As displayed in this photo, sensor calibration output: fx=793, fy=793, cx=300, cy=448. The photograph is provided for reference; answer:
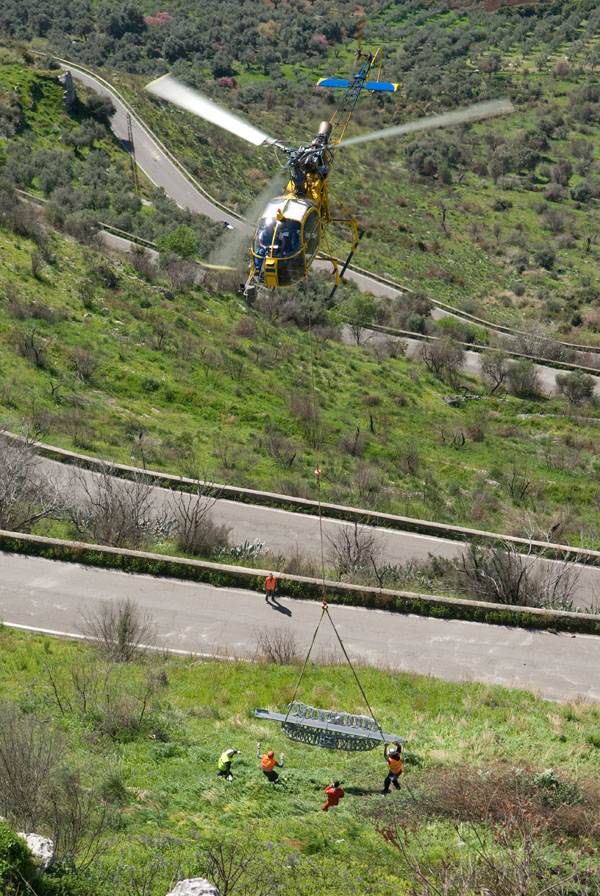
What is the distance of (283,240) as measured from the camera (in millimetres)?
18984

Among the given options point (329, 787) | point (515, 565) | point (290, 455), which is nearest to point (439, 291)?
point (290, 455)

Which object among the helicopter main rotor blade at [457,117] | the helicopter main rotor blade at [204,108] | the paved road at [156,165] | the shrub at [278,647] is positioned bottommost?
the shrub at [278,647]

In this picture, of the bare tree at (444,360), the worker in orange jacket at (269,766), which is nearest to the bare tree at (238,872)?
the worker in orange jacket at (269,766)

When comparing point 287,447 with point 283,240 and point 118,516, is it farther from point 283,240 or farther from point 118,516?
point 283,240

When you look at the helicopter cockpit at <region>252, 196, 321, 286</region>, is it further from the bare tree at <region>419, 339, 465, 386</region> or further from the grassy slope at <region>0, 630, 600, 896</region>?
the bare tree at <region>419, 339, 465, 386</region>

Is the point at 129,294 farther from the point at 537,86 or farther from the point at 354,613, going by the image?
the point at 537,86

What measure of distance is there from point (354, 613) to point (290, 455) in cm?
992

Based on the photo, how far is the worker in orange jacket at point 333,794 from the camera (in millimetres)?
11625

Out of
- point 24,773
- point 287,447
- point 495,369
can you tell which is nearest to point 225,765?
point 24,773

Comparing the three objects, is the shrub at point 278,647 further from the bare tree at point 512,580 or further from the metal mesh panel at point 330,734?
the bare tree at point 512,580

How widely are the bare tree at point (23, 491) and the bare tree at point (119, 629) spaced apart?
4064 mm

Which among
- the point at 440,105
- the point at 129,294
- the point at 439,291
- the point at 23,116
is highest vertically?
the point at 440,105

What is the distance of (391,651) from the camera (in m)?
19.2

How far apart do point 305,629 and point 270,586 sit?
1451 millimetres
